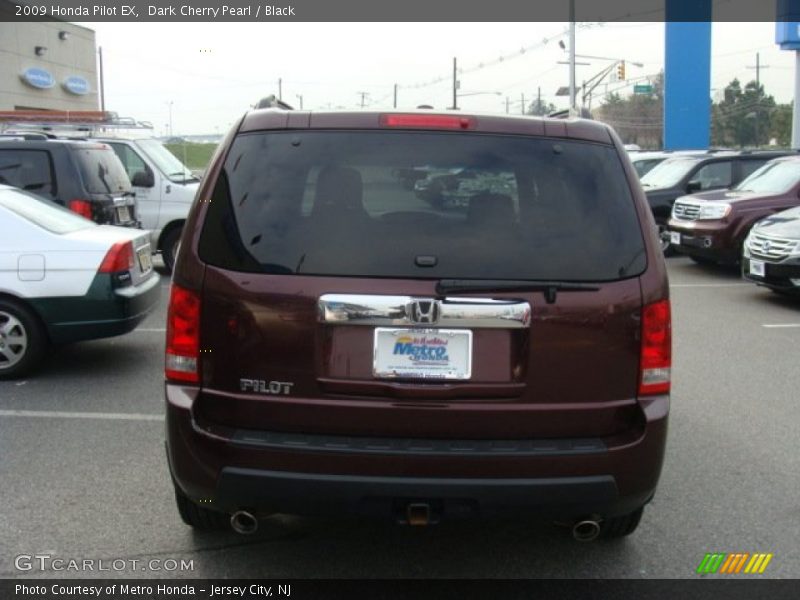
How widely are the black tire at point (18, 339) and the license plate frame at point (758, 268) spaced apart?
7.79m

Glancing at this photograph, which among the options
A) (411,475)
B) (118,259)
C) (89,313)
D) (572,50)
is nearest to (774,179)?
(118,259)

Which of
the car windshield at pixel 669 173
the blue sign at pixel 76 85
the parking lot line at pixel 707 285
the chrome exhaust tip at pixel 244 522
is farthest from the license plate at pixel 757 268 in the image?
the blue sign at pixel 76 85

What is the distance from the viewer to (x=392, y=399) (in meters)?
3.10

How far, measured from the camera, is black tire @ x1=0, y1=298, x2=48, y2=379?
266 inches

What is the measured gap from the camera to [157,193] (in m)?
12.7


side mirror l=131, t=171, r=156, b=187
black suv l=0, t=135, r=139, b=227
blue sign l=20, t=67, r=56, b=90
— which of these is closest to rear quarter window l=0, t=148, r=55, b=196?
black suv l=0, t=135, r=139, b=227

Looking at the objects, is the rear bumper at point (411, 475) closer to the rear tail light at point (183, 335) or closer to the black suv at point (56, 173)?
the rear tail light at point (183, 335)

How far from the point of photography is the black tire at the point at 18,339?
6.75 m

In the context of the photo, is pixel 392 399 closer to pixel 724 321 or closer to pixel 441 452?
pixel 441 452

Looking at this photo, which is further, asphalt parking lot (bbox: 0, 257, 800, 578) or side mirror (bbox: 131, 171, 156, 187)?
side mirror (bbox: 131, 171, 156, 187)

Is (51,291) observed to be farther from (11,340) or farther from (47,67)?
(47,67)

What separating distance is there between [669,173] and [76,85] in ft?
99.6

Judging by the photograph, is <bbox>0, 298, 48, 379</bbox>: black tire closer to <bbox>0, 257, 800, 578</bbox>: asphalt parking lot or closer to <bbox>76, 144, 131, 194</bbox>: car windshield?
<bbox>0, 257, 800, 578</bbox>: asphalt parking lot

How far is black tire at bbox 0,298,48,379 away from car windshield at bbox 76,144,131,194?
345 cm
